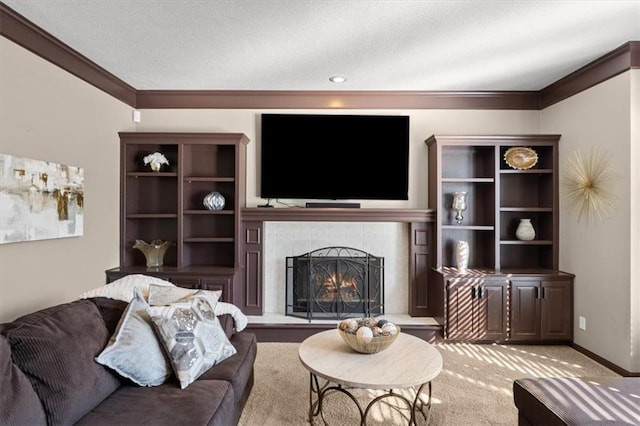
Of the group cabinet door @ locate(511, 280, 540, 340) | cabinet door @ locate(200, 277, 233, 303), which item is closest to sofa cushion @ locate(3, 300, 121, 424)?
cabinet door @ locate(200, 277, 233, 303)

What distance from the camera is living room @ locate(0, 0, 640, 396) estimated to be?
8.60 feet

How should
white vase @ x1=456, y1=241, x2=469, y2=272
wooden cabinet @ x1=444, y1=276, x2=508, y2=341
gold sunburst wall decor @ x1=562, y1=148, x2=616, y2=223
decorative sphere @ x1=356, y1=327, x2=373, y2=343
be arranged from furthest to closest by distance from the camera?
1. white vase @ x1=456, y1=241, x2=469, y2=272
2. wooden cabinet @ x1=444, y1=276, x2=508, y2=341
3. gold sunburst wall decor @ x1=562, y1=148, x2=616, y2=223
4. decorative sphere @ x1=356, y1=327, x2=373, y2=343

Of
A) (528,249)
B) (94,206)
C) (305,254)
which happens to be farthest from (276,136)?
(528,249)

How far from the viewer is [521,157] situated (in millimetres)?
3867

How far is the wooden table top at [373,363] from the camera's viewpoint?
1.87 metres

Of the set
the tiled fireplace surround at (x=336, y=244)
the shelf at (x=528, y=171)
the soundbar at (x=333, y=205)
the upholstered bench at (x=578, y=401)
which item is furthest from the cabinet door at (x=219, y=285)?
the shelf at (x=528, y=171)

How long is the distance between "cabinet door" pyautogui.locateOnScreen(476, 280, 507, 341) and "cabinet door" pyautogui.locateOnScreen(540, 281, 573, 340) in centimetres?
40

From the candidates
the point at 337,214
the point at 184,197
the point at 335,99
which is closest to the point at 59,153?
the point at 184,197

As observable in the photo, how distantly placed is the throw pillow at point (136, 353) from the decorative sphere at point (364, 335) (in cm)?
107

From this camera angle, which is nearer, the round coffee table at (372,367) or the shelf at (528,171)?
the round coffee table at (372,367)

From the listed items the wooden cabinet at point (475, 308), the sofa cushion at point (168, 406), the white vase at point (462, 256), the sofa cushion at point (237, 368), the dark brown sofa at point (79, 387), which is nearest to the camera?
the dark brown sofa at point (79, 387)

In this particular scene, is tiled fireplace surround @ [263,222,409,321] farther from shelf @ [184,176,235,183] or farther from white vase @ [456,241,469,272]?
shelf @ [184,176,235,183]

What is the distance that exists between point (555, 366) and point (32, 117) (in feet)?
15.4

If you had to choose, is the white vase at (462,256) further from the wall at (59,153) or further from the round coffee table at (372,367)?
the wall at (59,153)
